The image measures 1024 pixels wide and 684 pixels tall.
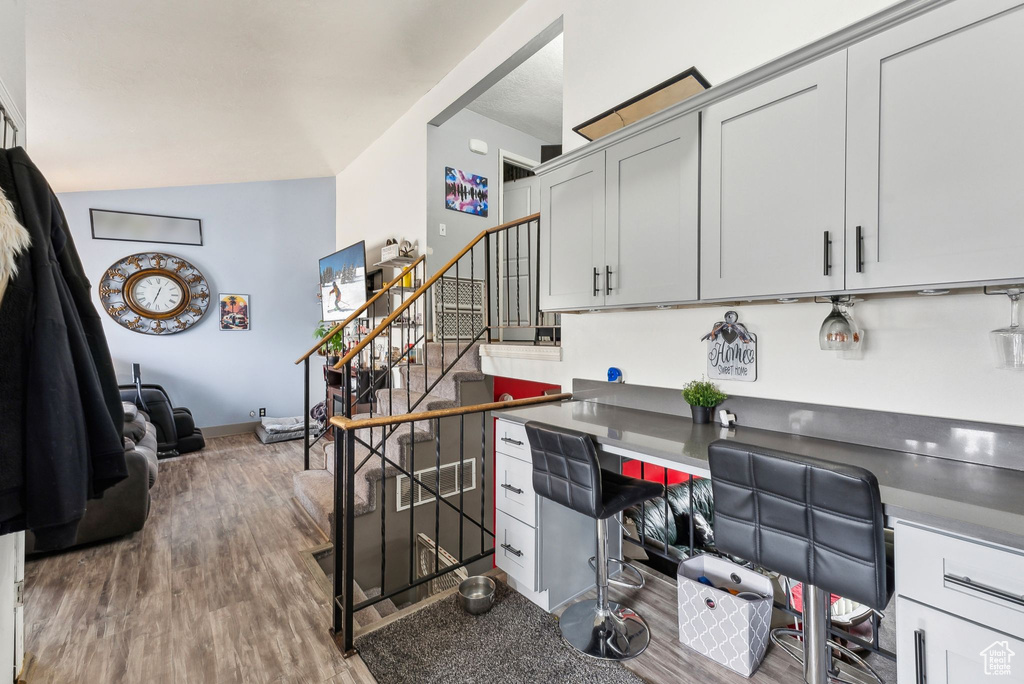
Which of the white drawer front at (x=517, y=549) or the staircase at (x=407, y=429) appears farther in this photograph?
the staircase at (x=407, y=429)

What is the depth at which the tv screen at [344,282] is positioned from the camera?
5336 mm

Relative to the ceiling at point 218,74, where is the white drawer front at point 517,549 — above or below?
below

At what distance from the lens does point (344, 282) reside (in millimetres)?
5730

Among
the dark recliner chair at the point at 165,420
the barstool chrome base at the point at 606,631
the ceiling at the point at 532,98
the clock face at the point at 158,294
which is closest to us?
the barstool chrome base at the point at 606,631

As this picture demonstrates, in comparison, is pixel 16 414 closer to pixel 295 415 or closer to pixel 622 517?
pixel 622 517

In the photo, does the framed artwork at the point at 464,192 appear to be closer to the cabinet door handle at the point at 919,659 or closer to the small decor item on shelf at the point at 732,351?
the small decor item on shelf at the point at 732,351

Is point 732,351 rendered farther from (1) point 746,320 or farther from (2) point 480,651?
(2) point 480,651

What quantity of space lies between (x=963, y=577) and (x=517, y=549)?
1.59 metres

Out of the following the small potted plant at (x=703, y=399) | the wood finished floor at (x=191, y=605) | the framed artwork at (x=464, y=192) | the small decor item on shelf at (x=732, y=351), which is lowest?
the wood finished floor at (x=191, y=605)

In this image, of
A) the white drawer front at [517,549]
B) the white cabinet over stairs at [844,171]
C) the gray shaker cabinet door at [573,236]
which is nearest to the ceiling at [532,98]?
the gray shaker cabinet door at [573,236]

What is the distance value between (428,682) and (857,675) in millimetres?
1574

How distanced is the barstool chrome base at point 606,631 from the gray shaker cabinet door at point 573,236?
4.77 ft

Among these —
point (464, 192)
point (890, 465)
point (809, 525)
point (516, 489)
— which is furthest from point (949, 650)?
point (464, 192)

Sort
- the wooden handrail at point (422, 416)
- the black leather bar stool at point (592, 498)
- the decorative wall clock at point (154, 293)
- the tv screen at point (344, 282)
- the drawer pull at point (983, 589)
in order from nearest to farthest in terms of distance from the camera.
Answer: the drawer pull at point (983, 589) → the black leather bar stool at point (592, 498) → the wooden handrail at point (422, 416) → the tv screen at point (344, 282) → the decorative wall clock at point (154, 293)
